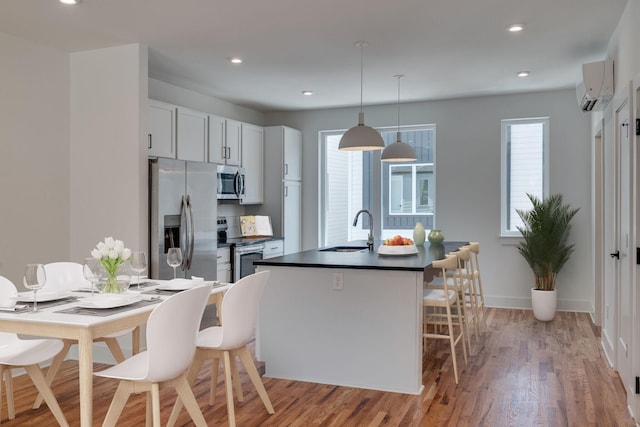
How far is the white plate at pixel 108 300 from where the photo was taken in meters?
2.60

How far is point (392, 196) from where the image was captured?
24.1ft

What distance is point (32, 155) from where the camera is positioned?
4.43 meters

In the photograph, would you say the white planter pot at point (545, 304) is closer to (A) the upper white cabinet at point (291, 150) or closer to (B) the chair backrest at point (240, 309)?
(A) the upper white cabinet at point (291, 150)

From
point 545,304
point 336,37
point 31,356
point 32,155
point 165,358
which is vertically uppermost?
point 336,37

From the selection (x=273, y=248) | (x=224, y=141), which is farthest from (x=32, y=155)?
(x=273, y=248)

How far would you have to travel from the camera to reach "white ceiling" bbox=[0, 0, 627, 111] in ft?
12.2

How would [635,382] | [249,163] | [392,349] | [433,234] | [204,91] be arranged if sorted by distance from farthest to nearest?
[249,163]
[204,91]
[433,234]
[392,349]
[635,382]

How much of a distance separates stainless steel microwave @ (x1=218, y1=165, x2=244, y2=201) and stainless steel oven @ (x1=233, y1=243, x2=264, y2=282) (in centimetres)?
61

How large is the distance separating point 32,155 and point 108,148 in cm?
57

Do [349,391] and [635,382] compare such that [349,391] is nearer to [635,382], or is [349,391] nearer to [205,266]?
[635,382]

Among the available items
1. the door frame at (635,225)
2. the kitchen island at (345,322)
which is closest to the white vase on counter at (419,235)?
the kitchen island at (345,322)

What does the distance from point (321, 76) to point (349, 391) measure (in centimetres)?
324

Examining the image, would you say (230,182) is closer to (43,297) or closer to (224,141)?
(224,141)

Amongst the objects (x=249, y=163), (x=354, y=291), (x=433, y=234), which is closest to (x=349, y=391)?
(x=354, y=291)
